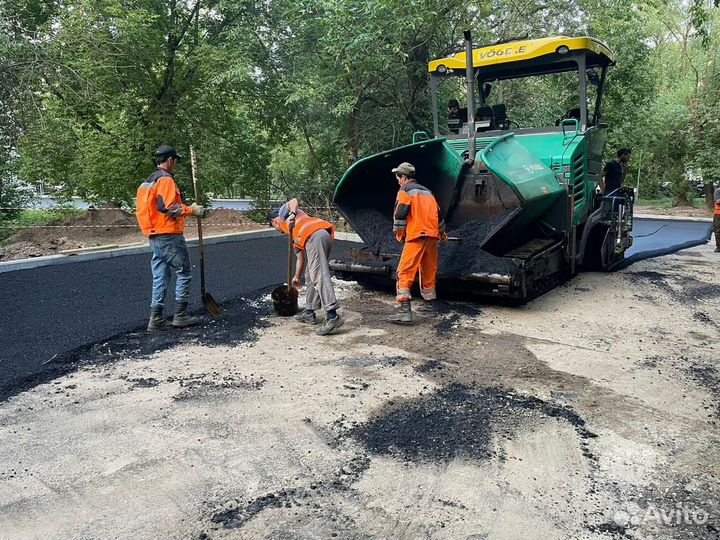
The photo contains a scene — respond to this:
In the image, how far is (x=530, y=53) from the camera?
6.34m

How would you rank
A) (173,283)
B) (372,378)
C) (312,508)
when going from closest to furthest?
(312,508) → (372,378) → (173,283)

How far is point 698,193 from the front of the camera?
2191 cm

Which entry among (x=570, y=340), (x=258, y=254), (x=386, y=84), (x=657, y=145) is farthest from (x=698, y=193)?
(x=570, y=340)

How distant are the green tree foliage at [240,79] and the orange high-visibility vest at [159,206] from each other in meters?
3.78

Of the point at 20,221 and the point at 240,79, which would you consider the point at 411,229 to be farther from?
the point at 20,221

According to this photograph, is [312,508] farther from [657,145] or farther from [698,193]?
[698,193]

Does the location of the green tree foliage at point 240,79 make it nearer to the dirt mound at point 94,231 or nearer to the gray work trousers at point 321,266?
the dirt mound at point 94,231

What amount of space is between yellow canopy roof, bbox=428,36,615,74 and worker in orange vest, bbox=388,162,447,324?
226 centimetres

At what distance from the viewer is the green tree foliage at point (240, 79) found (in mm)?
8656

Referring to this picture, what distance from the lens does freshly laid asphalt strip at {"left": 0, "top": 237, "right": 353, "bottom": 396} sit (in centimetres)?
447

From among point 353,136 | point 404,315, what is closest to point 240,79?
point 353,136

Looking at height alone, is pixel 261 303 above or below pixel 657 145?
below

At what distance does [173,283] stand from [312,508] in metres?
4.80

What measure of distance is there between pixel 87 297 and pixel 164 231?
1660 millimetres
